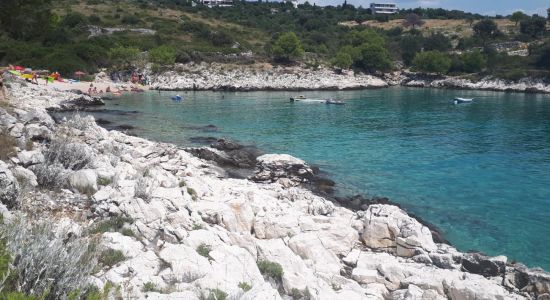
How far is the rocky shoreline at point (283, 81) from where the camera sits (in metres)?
86.6

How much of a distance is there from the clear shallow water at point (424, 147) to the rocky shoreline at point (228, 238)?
4.39 m

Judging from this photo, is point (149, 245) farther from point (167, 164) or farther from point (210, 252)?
point (167, 164)

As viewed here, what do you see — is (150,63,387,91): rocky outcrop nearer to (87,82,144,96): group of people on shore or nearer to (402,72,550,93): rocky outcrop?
(87,82,144,96): group of people on shore

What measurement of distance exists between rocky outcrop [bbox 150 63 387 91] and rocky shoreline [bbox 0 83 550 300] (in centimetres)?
6730

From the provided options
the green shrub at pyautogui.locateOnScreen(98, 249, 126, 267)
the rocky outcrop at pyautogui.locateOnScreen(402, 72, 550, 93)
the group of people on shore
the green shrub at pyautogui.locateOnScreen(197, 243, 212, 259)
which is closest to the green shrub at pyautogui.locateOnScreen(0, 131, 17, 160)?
the green shrub at pyautogui.locateOnScreen(98, 249, 126, 267)

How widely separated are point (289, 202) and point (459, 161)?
58.3 feet

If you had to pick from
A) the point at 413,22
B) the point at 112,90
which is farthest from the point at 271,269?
the point at 413,22

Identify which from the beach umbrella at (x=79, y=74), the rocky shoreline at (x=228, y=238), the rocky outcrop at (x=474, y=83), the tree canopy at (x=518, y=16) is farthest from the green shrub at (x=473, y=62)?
the rocky shoreline at (x=228, y=238)

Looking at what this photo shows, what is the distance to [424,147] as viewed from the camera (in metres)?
35.7

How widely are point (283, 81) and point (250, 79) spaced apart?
22.3 feet

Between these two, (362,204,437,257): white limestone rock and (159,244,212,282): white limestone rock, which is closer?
(159,244,212,282): white limestone rock

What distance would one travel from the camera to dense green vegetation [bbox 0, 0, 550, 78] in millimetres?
90062

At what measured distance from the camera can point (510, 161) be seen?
103 ft

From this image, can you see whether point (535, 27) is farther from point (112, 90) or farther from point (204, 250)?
point (204, 250)
